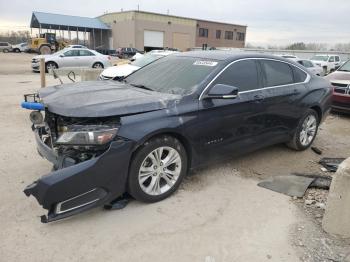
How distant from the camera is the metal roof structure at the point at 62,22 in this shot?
166 ft

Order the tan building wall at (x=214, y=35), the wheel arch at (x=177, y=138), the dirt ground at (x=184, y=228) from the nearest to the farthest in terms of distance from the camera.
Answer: the dirt ground at (x=184, y=228)
the wheel arch at (x=177, y=138)
the tan building wall at (x=214, y=35)

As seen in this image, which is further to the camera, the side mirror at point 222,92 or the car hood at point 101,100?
the side mirror at point 222,92

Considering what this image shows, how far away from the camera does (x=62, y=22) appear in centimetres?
5225

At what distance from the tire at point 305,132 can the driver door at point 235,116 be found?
3.48 ft

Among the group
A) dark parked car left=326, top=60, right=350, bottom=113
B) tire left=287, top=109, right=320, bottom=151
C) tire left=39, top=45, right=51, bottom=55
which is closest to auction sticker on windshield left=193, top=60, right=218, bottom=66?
tire left=287, top=109, right=320, bottom=151

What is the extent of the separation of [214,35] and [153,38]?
17969 millimetres

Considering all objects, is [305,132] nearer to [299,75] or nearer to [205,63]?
[299,75]

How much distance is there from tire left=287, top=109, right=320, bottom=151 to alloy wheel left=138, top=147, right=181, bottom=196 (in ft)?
8.45

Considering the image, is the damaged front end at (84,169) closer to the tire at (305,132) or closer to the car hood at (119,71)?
the tire at (305,132)

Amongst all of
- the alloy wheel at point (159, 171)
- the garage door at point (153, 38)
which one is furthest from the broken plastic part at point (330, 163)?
the garage door at point (153, 38)

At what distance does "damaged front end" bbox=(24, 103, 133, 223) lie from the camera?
3.07 metres

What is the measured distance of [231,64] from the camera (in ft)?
14.7

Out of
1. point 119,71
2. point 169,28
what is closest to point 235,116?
point 119,71

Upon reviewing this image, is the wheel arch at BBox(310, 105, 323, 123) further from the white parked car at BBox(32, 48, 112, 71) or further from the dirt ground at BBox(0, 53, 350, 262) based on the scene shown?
the white parked car at BBox(32, 48, 112, 71)
